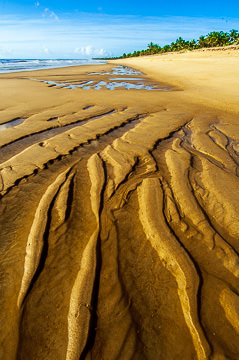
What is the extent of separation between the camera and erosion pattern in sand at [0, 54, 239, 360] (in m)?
1.43

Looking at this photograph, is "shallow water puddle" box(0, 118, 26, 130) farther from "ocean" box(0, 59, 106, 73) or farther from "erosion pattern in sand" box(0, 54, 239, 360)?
"ocean" box(0, 59, 106, 73)

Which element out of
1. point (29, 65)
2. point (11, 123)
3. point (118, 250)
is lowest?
point (29, 65)

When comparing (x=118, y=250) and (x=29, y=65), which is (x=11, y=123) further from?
(x=29, y=65)

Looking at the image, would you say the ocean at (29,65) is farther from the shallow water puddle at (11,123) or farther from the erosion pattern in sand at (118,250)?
the erosion pattern in sand at (118,250)

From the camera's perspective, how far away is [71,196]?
111 inches

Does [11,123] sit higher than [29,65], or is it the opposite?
[11,123]

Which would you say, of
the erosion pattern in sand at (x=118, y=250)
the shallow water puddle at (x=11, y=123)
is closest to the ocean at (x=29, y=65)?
the shallow water puddle at (x=11, y=123)

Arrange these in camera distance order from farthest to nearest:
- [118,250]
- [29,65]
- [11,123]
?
[29,65] → [11,123] → [118,250]

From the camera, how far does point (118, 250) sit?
6.84 feet

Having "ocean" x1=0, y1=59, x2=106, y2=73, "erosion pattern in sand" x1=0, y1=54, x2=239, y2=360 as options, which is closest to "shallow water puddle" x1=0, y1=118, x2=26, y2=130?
"erosion pattern in sand" x1=0, y1=54, x2=239, y2=360

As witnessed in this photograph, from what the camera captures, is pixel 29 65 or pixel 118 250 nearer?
pixel 118 250

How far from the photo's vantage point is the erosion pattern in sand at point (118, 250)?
1.43m

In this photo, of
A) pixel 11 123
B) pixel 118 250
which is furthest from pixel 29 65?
pixel 118 250

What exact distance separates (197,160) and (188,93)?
24.9ft
